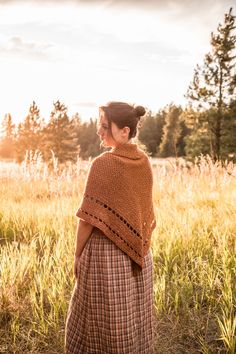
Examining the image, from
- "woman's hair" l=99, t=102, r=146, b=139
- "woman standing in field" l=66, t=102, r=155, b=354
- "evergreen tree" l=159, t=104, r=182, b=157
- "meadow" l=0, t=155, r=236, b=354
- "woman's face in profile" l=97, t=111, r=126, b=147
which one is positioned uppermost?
"evergreen tree" l=159, t=104, r=182, b=157

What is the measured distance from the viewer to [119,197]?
2.30 metres

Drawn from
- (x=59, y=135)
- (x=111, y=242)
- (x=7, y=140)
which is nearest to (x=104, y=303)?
(x=111, y=242)

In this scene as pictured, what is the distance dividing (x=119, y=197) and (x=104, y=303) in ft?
2.05

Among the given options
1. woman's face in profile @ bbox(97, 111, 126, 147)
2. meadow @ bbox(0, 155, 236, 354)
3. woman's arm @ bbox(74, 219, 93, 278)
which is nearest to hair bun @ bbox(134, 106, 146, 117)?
woman's face in profile @ bbox(97, 111, 126, 147)

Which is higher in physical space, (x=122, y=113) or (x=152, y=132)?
(x=152, y=132)

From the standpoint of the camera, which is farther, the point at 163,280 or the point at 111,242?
the point at 163,280

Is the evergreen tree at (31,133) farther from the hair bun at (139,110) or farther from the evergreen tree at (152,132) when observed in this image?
the hair bun at (139,110)

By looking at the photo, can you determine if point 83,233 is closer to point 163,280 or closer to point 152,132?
point 163,280

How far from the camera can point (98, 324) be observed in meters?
2.35

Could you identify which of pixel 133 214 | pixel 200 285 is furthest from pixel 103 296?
pixel 200 285

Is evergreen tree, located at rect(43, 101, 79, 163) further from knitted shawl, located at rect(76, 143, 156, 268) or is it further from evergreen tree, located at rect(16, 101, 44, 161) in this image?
knitted shawl, located at rect(76, 143, 156, 268)

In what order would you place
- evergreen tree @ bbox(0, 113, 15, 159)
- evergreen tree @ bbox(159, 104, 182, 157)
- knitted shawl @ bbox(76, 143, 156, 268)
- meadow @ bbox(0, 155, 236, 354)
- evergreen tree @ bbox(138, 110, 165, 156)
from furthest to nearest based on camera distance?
evergreen tree @ bbox(0, 113, 15, 159) < evergreen tree @ bbox(138, 110, 165, 156) < evergreen tree @ bbox(159, 104, 182, 157) < meadow @ bbox(0, 155, 236, 354) < knitted shawl @ bbox(76, 143, 156, 268)

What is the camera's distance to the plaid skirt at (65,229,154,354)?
230cm

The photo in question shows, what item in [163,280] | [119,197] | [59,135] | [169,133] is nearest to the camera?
[119,197]
